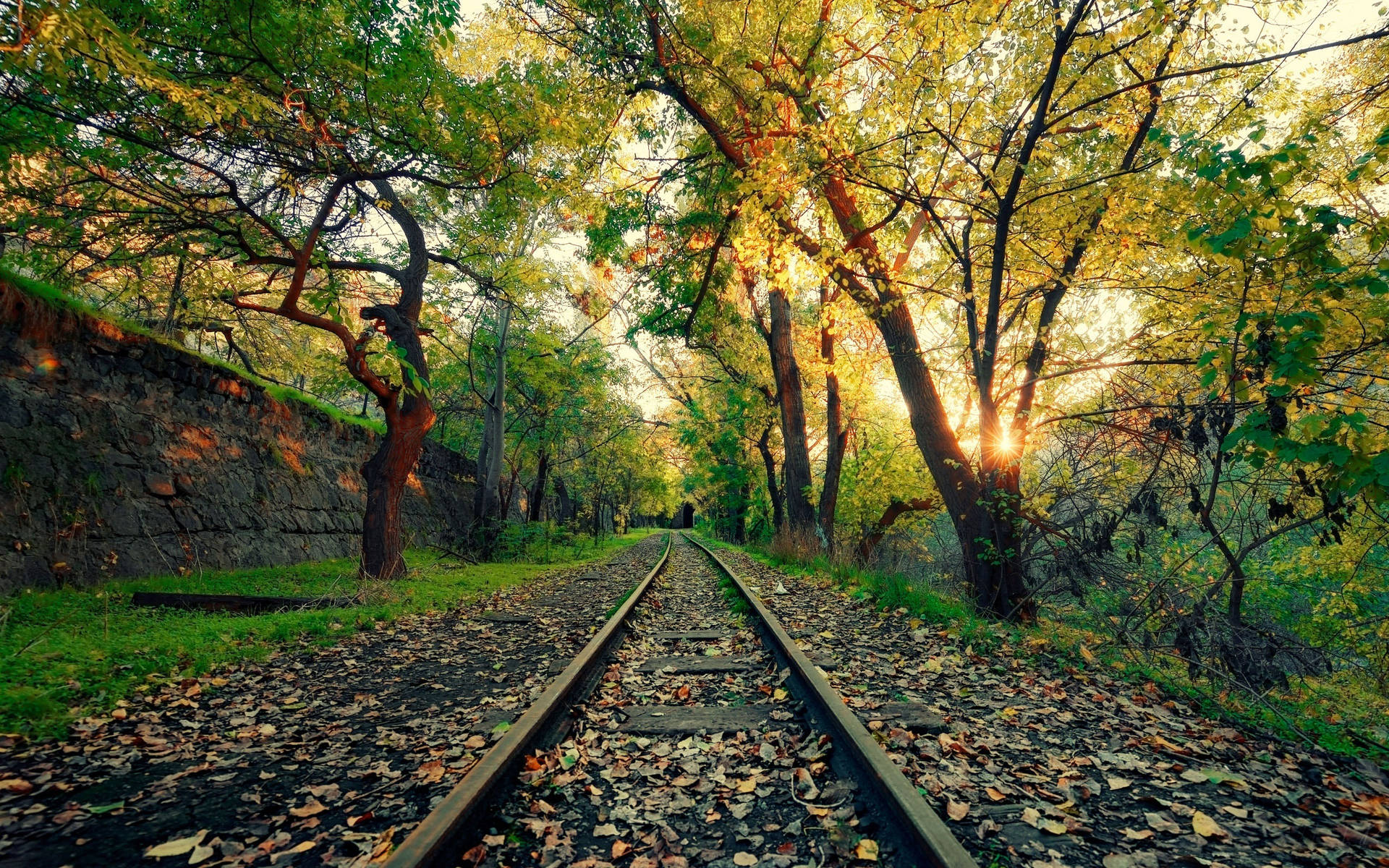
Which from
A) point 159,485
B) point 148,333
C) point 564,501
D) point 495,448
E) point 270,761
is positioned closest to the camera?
point 270,761

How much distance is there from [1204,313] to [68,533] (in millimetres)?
10877

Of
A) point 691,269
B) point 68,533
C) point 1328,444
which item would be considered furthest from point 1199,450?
point 68,533

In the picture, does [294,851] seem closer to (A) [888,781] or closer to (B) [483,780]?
Result: (B) [483,780]

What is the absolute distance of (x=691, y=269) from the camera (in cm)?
1045

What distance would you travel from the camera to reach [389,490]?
9188 mm

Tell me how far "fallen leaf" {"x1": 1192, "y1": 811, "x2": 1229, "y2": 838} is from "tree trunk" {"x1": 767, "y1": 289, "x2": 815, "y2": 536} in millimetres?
12225

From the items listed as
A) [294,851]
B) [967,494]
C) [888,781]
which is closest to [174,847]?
[294,851]

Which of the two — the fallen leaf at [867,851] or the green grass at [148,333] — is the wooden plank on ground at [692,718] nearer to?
the fallen leaf at [867,851]

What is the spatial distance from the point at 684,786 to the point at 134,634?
5.26 meters

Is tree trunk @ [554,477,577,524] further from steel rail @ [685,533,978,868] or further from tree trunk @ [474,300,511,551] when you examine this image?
steel rail @ [685,533,978,868]

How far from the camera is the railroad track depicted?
2.28 m

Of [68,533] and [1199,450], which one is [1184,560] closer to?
[1199,450]

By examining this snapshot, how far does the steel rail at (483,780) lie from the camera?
2.01 meters

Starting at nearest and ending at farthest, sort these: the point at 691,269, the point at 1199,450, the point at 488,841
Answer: the point at 488,841 → the point at 1199,450 → the point at 691,269
